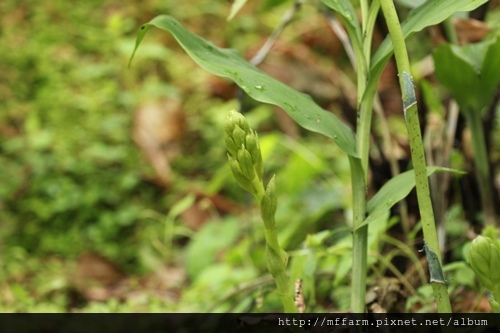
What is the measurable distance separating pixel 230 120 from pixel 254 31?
75.9 inches

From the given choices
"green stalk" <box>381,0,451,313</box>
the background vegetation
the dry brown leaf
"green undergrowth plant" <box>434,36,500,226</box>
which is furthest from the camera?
the dry brown leaf

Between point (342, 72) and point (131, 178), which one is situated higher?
point (342, 72)

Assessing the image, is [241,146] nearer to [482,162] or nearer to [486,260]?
[486,260]

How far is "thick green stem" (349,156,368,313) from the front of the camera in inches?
26.2

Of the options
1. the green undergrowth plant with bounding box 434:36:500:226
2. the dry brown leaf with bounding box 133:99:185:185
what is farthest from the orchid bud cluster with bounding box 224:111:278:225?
the dry brown leaf with bounding box 133:99:185:185

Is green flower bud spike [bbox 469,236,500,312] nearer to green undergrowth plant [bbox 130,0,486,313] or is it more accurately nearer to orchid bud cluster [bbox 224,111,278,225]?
green undergrowth plant [bbox 130,0,486,313]

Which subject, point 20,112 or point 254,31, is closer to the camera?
point 20,112

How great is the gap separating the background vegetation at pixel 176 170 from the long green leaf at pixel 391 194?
15 cm

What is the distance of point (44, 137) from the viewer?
6.15ft

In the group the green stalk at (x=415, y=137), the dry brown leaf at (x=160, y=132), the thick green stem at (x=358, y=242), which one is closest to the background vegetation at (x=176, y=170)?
the dry brown leaf at (x=160, y=132)

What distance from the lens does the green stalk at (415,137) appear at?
57cm

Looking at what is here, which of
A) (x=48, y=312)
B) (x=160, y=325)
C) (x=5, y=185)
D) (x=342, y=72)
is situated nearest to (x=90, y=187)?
(x=5, y=185)

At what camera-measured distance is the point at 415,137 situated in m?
0.58

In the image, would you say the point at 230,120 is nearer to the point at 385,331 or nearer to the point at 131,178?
the point at 385,331
